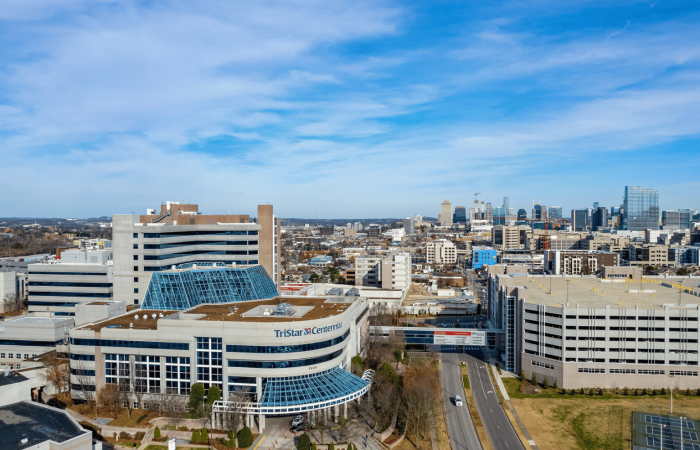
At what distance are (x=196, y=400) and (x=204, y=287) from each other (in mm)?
26799

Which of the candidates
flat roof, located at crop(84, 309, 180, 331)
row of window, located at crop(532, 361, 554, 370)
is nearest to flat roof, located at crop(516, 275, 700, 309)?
row of window, located at crop(532, 361, 554, 370)

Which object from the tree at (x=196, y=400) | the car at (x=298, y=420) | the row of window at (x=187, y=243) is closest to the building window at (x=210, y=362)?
the tree at (x=196, y=400)

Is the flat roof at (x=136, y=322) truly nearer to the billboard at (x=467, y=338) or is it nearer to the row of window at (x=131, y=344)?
the row of window at (x=131, y=344)

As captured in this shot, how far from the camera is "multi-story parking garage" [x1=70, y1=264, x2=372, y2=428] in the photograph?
56156 millimetres

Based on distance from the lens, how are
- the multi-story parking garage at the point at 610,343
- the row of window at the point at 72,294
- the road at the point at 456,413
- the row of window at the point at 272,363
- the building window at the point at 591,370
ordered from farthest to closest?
1. the row of window at the point at 72,294
2. the building window at the point at 591,370
3. the multi-story parking garage at the point at 610,343
4. the row of window at the point at 272,363
5. the road at the point at 456,413

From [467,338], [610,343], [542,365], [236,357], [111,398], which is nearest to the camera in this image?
[236,357]

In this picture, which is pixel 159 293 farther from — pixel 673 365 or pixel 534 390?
pixel 673 365

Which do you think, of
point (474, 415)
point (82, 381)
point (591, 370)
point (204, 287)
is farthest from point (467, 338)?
point (82, 381)

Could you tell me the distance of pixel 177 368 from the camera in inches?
2335

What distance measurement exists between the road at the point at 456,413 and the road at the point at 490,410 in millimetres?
1709

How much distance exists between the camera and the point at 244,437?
50.6 metres

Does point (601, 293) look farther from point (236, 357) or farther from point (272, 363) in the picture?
point (236, 357)

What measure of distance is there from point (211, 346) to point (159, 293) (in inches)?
868

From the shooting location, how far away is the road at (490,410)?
5481cm
